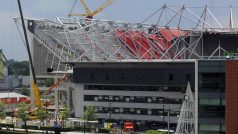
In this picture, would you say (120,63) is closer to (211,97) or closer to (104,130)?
(104,130)

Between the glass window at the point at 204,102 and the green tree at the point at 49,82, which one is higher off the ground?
the green tree at the point at 49,82

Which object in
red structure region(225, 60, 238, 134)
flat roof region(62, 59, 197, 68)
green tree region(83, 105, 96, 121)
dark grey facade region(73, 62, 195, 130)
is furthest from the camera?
dark grey facade region(73, 62, 195, 130)

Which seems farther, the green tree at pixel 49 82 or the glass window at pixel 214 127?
the green tree at pixel 49 82

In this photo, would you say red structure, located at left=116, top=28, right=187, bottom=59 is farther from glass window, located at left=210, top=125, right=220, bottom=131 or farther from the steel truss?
glass window, located at left=210, top=125, right=220, bottom=131

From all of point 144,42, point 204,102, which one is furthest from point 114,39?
point 204,102

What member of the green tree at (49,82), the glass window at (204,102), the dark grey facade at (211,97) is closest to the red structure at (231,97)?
the dark grey facade at (211,97)

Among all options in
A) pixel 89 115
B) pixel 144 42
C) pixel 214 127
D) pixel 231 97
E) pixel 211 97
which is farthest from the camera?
pixel 144 42

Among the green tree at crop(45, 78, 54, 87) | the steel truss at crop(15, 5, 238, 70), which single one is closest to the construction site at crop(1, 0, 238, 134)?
the steel truss at crop(15, 5, 238, 70)

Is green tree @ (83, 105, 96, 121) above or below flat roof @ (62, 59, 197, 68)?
below

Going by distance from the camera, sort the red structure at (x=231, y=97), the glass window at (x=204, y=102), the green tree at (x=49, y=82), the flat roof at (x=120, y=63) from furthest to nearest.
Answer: the green tree at (x=49, y=82)
the flat roof at (x=120, y=63)
the glass window at (x=204, y=102)
the red structure at (x=231, y=97)

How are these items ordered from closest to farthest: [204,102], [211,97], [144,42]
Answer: [211,97]
[204,102]
[144,42]

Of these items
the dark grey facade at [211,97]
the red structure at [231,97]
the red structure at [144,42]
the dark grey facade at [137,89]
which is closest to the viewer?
the red structure at [231,97]

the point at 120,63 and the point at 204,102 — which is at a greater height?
the point at 120,63

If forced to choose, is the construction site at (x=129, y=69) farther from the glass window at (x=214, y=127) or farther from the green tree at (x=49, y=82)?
the green tree at (x=49, y=82)
